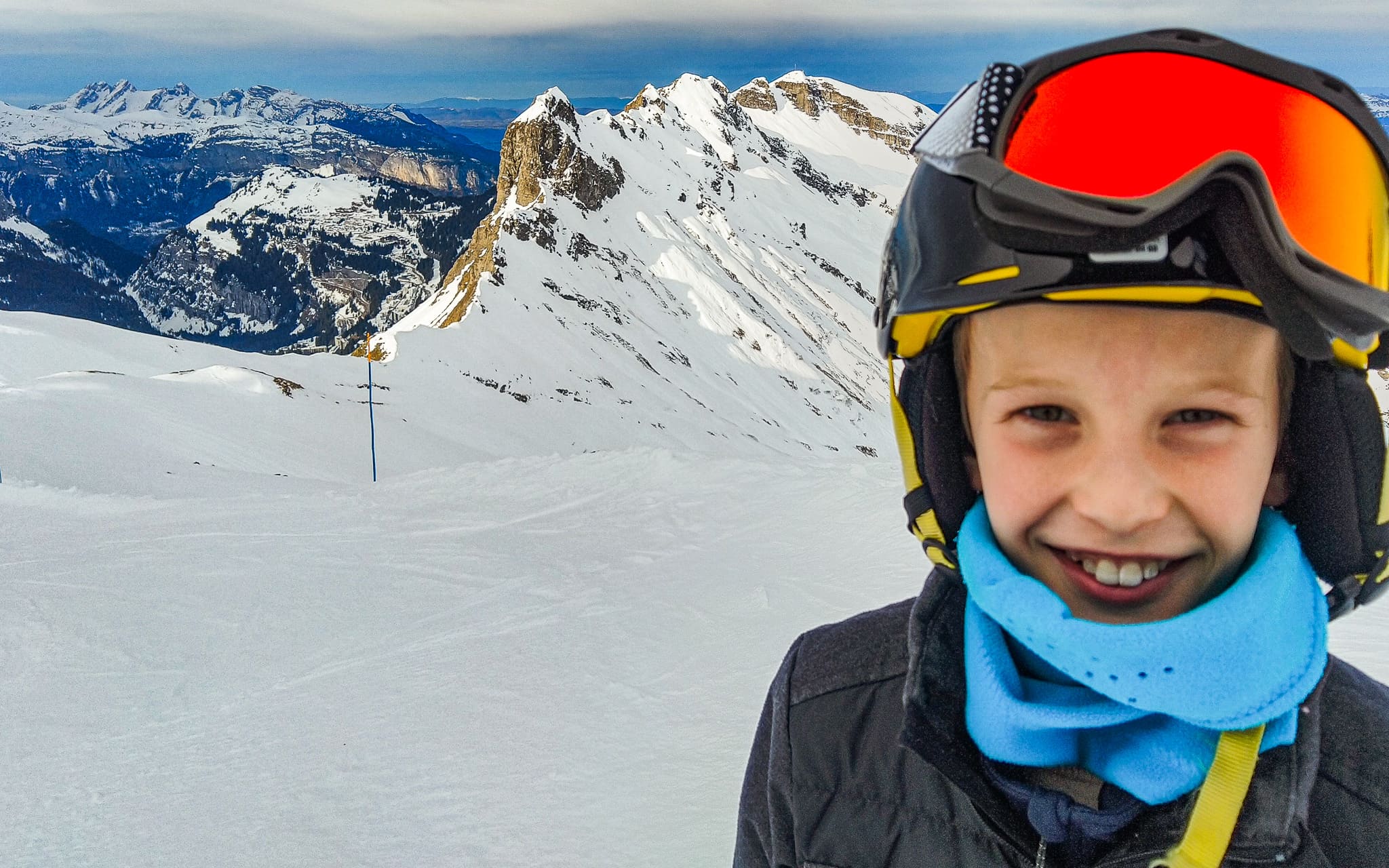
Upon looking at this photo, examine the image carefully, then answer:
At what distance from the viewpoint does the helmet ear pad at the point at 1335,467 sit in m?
1.62

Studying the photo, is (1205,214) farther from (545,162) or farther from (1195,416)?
(545,162)

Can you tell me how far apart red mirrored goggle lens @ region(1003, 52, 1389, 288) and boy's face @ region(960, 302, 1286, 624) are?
249 millimetres

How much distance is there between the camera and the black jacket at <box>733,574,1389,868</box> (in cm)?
137

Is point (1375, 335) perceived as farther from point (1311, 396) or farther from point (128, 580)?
point (128, 580)

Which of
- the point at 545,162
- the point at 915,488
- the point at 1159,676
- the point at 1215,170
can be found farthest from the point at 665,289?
the point at 1159,676

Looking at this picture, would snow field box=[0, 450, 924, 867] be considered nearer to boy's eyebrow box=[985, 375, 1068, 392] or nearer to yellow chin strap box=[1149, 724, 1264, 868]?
yellow chin strap box=[1149, 724, 1264, 868]

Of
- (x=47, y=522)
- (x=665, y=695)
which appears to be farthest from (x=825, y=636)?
(x=47, y=522)

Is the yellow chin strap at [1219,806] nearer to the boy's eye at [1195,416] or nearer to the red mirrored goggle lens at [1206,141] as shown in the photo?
the boy's eye at [1195,416]

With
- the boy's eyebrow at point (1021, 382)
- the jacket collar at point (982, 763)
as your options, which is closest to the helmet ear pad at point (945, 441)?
the jacket collar at point (982, 763)

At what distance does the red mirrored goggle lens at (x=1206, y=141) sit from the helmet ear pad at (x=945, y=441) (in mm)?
492

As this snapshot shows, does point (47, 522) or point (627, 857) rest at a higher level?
point (627, 857)

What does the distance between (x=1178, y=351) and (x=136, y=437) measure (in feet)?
70.6

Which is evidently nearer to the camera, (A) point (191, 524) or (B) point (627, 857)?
(B) point (627, 857)

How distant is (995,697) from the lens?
5.09 ft
